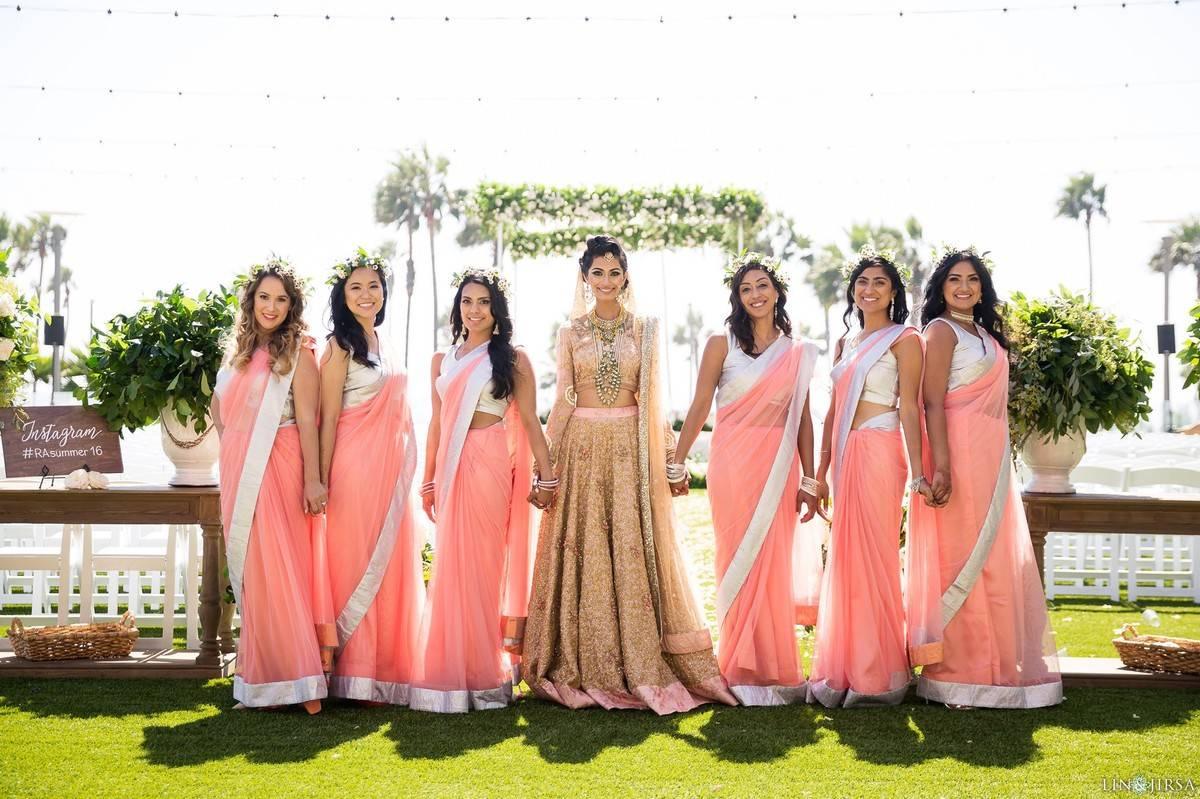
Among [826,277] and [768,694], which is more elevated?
[826,277]

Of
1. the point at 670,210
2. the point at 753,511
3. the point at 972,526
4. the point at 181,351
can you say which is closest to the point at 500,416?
the point at 753,511

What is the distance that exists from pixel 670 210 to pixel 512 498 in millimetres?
10997

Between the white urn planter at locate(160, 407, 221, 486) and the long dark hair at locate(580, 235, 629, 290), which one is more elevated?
the long dark hair at locate(580, 235, 629, 290)

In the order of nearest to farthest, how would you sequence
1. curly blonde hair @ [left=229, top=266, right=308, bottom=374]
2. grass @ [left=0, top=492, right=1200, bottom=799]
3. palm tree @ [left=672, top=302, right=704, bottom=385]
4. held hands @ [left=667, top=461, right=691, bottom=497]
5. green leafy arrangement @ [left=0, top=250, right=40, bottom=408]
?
grass @ [left=0, top=492, right=1200, bottom=799], curly blonde hair @ [left=229, top=266, right=308, bottom=374], held hands @ [left=667, top=461, right=691, bottom=497], green leafy arrangement @ [left=0, top=250, right=40, bottom=408], palm tree @ [left=672, top=302, right=704, bottom=385]

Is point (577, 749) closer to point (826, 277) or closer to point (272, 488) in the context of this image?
point (272, 488)

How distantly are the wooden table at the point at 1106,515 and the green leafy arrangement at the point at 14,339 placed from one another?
17.0 ft

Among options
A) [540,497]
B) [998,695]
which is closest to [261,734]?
[540,497]

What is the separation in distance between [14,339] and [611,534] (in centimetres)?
331

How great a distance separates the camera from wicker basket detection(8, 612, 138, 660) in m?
5.22

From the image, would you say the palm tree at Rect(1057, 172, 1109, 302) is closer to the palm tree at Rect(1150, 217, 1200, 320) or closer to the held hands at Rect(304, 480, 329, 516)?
the palm tree at Rect(1150, 217, 1200, 320)

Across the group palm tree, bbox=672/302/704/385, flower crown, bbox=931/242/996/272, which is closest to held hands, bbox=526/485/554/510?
flower crown, bbox=931/242/996/272

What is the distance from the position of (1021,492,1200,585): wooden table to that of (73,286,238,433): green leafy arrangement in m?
4.12

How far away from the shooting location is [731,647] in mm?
4707

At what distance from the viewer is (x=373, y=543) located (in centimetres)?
470
